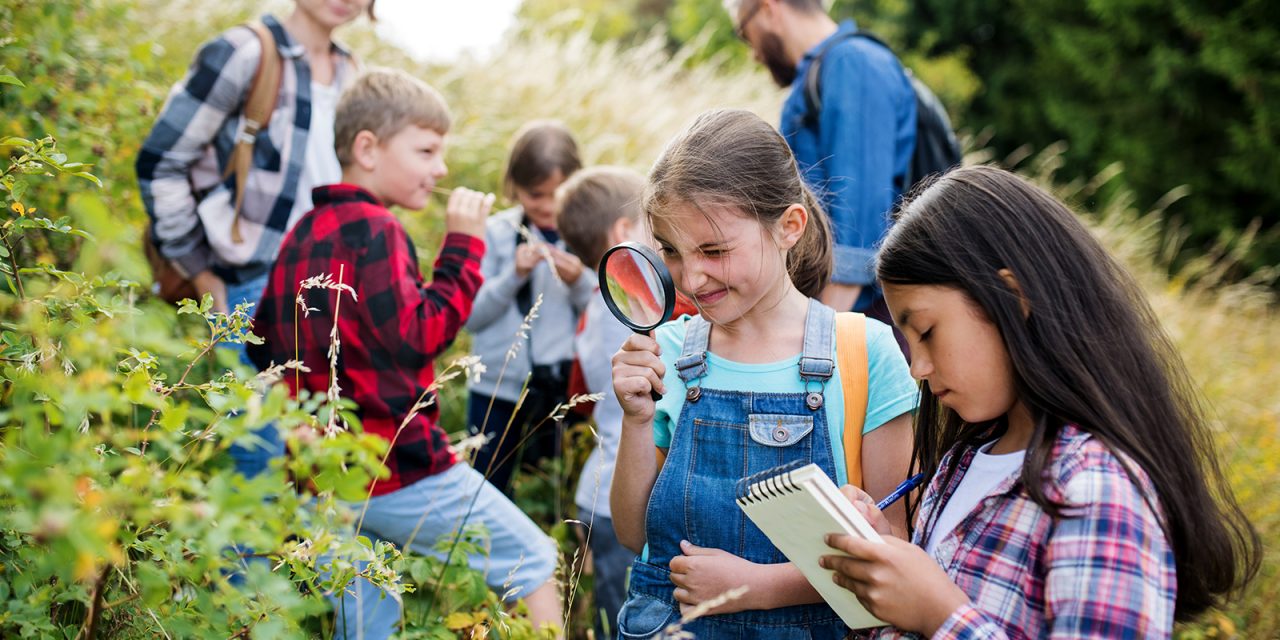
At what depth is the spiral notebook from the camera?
1480 millimetres

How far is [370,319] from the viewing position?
261 centimetres

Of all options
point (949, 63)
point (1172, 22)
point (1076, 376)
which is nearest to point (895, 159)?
point (1076, 376)

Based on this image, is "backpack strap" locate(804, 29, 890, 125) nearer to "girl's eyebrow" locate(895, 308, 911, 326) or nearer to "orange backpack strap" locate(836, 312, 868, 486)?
"orange backpack strap" locate(836, 312, 868, 486)

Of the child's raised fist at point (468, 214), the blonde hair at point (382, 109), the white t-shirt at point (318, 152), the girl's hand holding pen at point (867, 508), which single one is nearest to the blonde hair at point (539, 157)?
the white t-shirt at point (318, 152)

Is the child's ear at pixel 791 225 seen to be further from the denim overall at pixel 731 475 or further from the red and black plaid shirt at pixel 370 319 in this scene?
the red and black plaid shirt at pixel 370 319

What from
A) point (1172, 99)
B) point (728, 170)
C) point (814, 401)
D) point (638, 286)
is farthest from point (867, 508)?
point (1172, 99)

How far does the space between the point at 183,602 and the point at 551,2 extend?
655 inches

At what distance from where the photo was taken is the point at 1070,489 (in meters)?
1.46

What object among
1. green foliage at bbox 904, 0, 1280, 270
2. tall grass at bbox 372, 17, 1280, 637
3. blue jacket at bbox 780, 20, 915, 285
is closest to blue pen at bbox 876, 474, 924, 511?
blue jacket at bbox 780, 20, 915, 285

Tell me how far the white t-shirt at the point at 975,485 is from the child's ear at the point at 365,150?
2028 millimetres

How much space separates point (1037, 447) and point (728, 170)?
866 millimetres

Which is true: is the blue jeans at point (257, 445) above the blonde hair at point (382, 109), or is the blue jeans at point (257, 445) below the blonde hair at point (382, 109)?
below

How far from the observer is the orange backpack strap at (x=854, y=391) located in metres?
2.00

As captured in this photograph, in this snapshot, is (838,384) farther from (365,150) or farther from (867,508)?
(365,150)
